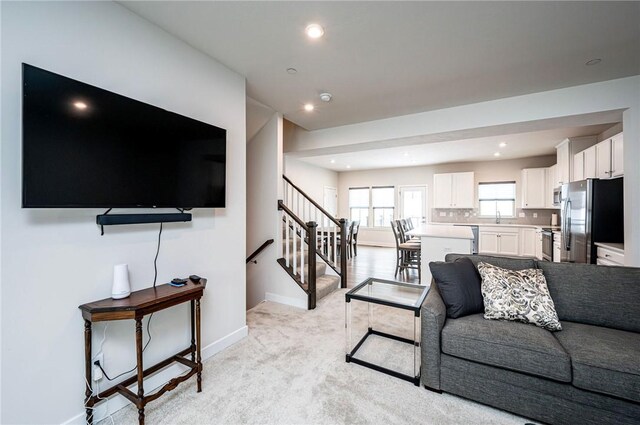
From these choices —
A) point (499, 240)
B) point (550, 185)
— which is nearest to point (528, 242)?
point (499, 240)

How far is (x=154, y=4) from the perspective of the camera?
175 centimetres

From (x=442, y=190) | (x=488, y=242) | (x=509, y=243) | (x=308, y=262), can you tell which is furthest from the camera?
(x=442, y=190)

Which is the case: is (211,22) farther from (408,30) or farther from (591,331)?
(591,331)

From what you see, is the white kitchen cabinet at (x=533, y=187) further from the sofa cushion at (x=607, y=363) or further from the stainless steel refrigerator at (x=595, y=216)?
the sofa cushion at (x=607, y=363)

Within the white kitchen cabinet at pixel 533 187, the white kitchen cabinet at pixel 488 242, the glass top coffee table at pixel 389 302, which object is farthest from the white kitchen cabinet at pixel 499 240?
the glass top coffee table at pixel 389 302

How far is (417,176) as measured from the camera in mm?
8406

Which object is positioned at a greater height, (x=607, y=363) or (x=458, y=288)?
(x=458, y=288)

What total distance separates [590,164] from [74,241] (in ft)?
20.8

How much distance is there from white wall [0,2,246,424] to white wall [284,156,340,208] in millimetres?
4981

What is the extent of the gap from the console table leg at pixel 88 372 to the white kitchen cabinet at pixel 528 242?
820cm

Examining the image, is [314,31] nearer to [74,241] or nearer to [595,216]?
[74,241]

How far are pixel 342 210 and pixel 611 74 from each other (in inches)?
298

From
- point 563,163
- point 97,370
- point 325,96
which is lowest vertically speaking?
point 97,370

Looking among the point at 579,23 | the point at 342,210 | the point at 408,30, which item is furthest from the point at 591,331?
the point at 342,210
